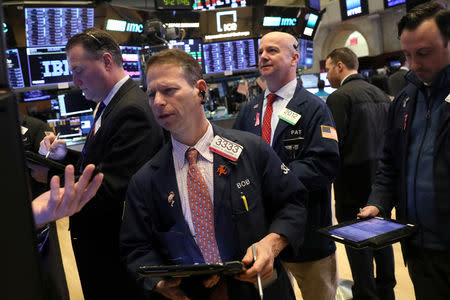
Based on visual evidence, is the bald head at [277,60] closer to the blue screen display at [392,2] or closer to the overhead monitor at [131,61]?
the overhead monitor at [131,61]

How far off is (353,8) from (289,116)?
9174 mm

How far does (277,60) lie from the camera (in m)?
2.45

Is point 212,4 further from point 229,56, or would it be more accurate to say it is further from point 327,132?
point 327,132

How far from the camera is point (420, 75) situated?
1.70 meters

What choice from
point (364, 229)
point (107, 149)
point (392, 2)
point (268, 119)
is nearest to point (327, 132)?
point (268, 119)

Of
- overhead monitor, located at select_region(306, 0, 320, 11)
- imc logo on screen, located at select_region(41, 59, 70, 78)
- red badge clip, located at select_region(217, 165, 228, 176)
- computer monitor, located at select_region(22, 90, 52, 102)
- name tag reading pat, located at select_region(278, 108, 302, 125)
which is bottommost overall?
red badge clip, located at select_region(217, 165, 228, 176)

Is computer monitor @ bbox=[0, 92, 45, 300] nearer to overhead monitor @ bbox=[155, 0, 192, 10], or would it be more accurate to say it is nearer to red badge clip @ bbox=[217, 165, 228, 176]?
red badge clip @ bbox=[217, 165, 228, 176]

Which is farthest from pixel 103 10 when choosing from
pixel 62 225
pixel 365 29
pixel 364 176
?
pixel 365 29

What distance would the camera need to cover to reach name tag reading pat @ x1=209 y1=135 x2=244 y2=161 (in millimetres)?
1481

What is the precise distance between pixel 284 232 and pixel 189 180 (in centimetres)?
39

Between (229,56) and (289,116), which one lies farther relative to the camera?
(229,56)

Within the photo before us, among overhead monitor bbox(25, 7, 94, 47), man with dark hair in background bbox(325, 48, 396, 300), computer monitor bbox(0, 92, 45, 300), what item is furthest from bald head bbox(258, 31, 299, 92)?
overhead monitor bbox(25, 7, 94, 47)

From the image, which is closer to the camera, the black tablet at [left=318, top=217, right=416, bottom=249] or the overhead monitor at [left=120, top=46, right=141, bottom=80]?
the black tablet at [left=318, top=217, right=416, bottom=249]

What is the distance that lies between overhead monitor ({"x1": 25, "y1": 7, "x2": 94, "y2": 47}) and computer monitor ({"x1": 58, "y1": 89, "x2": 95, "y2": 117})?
71 centimetres
